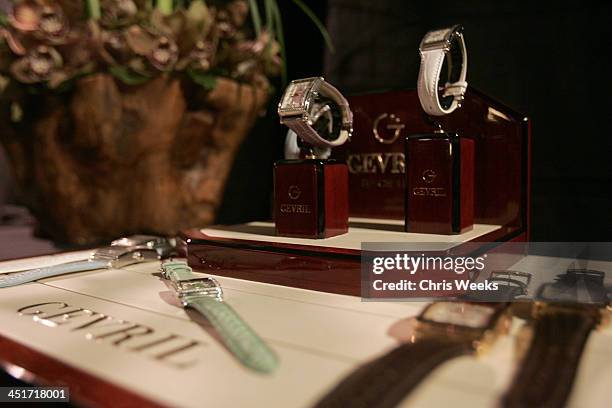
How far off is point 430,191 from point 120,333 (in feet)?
1.24

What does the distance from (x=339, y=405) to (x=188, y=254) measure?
0.41m

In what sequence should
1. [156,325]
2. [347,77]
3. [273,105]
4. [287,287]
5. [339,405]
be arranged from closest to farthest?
[339,405] → [156,325] → [287,287] → [347,77] → [273,105]

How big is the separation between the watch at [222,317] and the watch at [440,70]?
0.32 metres

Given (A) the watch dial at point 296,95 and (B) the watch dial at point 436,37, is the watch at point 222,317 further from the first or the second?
(B) the watch dial at point 436,37

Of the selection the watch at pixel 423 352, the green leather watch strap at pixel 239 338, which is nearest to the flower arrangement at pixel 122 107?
the green leather watch strap at pixel 239 338

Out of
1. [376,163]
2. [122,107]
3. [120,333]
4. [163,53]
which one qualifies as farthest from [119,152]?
[120,333]

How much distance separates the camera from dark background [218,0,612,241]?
0.80 m

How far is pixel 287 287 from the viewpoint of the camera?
0.56m

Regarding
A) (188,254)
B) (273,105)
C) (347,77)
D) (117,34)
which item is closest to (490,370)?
(188,254)

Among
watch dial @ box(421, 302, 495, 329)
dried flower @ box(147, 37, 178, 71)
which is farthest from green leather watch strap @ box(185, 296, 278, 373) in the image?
dried flower @ box(147, 37, 178, 71)

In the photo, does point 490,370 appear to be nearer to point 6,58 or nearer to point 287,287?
point 287,287

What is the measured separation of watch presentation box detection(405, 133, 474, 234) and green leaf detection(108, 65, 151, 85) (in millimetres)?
441

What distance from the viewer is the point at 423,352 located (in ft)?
1.10

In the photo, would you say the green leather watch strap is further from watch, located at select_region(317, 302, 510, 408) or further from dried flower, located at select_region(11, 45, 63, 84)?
dried flower, located at select_region(11, 45, 63, 84)
